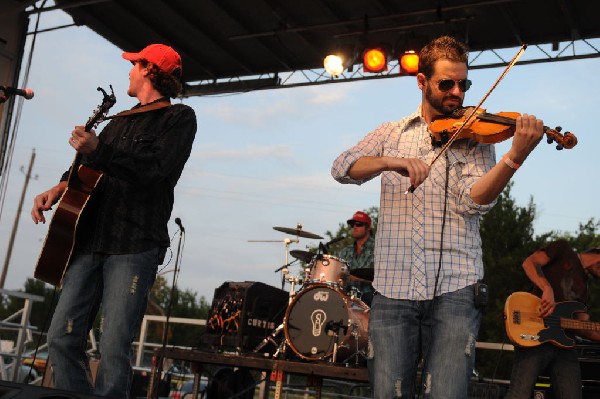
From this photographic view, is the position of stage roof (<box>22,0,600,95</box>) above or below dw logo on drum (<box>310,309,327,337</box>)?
above

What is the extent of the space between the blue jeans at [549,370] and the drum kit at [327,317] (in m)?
1.54

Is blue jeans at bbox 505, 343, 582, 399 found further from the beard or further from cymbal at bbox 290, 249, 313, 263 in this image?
the beard

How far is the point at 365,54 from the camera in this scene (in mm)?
9734

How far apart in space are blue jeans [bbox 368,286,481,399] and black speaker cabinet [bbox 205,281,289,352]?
5112mm

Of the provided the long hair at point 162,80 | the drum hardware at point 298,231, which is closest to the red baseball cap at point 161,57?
the long hair at point 162,80

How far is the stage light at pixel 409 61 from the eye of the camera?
9305 mm

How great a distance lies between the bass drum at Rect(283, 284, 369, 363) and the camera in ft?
23.2

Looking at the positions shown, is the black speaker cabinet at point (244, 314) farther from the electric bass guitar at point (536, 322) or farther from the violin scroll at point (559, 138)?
the violin scroll at point (559, 138)

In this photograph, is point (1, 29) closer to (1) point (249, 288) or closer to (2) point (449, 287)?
(1) point (249, 288)

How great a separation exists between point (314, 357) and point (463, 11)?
472 cm

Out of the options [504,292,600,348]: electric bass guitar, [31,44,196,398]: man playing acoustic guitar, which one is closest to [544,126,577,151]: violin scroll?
[31,44,196,398]: man playing acoustic guitar

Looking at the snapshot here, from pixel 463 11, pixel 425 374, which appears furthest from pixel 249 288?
pixel 425 374

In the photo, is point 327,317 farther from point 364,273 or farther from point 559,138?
point 559,138

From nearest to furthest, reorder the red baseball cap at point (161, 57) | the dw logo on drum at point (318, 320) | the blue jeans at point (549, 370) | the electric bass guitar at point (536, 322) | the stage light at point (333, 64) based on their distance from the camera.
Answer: the red baseball cap at point (161, 57), the blue jeans at point (549, 370), the electric bass guitar at point (536, 322), the dw logo on drum at point (318, 320), the stage light at point (333, 64)
